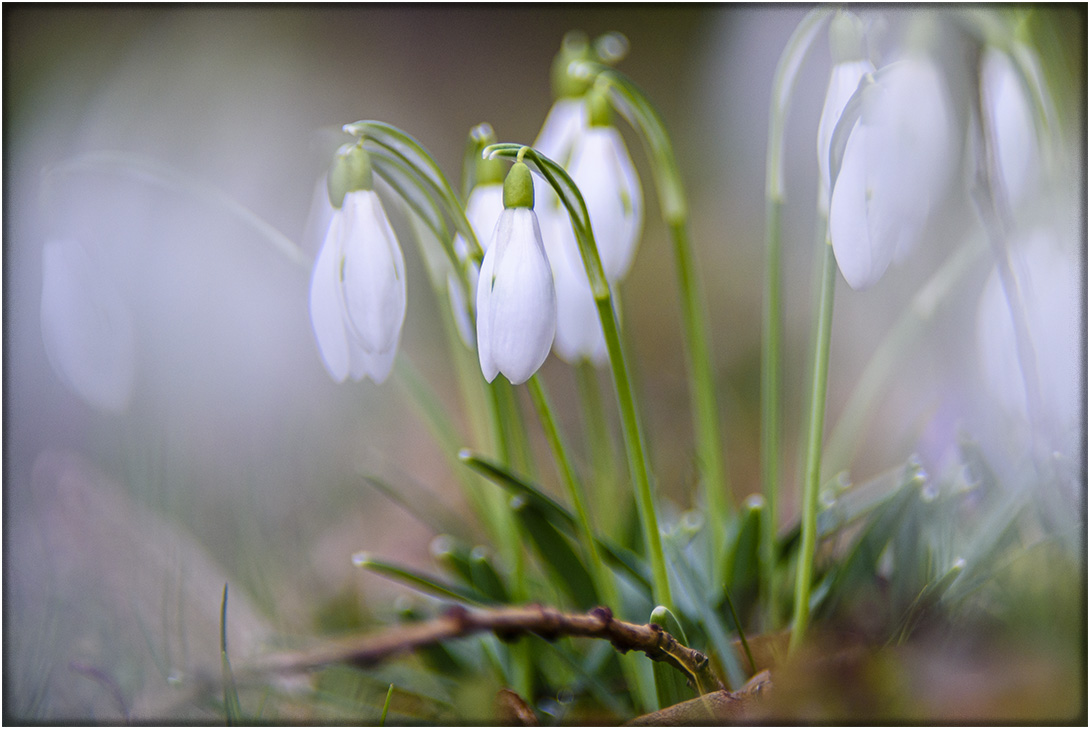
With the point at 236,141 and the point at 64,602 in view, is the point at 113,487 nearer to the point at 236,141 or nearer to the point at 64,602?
the point at 64,602

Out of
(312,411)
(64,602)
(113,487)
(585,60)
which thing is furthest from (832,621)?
(312,411)

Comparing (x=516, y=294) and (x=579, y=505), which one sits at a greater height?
Result: (x=516, y=294)

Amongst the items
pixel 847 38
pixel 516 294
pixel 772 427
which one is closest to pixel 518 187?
pixel 516 294

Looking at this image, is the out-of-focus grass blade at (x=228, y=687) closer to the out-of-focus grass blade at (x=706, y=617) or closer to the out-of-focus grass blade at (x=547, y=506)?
the out-of-focus grass blade at (x=547, y=506)

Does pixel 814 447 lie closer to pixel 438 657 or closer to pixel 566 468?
pixel 566 468

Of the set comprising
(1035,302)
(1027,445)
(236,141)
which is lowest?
(1027,445)

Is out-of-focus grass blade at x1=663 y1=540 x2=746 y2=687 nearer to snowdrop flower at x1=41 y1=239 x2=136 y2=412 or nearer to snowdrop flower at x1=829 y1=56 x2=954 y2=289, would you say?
snowdrop flower at x1=829 y1=56 x2=954 y2=289
